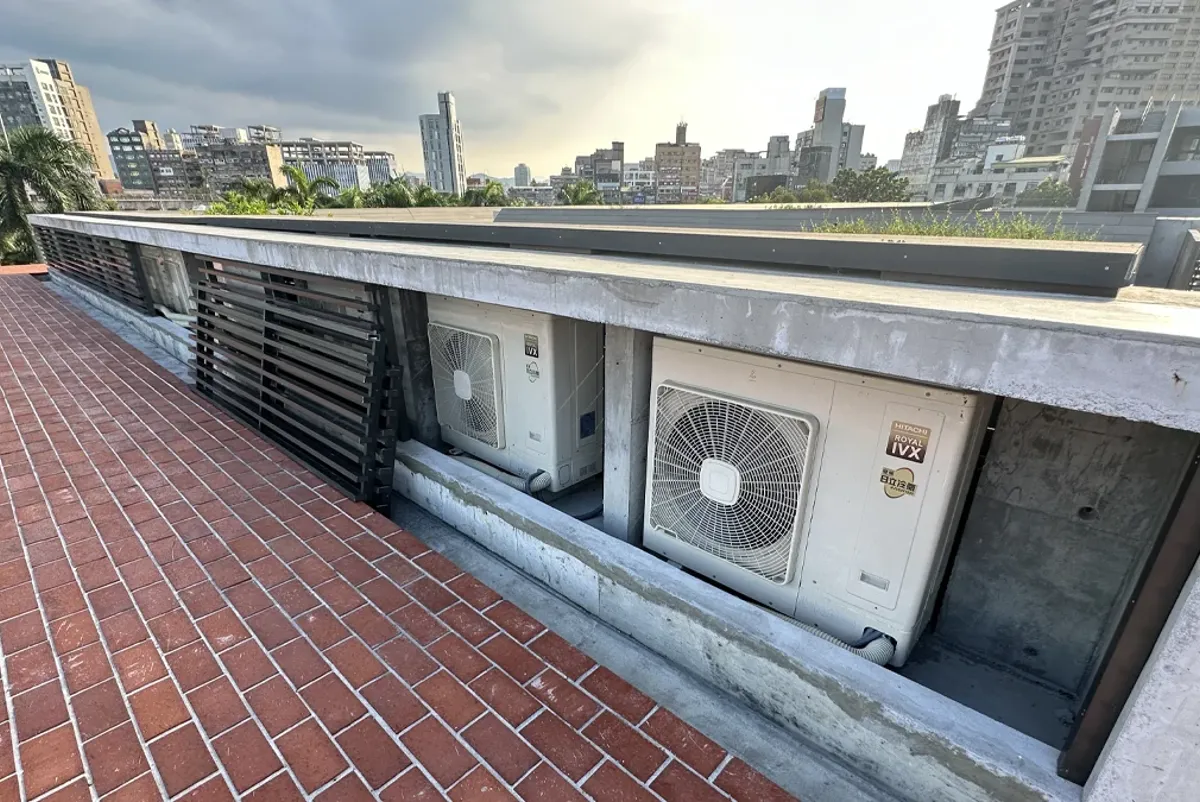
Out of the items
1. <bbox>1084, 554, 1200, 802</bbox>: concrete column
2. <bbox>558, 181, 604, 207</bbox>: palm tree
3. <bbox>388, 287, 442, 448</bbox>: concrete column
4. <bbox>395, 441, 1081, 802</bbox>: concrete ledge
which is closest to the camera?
<bbox>1084, 554, 1200, 802</bbox>: concrete column

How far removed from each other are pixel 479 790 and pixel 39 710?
163 centimetres

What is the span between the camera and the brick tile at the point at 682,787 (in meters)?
1.62

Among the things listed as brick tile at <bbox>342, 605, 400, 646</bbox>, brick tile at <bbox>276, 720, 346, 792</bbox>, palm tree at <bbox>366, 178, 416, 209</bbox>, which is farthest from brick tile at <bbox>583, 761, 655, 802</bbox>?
palm tree at <bbox>366, 178, 416, 209</bbox>

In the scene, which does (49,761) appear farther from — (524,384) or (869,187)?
(869,187)

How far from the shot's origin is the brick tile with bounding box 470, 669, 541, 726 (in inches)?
74.4

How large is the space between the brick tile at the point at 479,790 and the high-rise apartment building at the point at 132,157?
13113cm

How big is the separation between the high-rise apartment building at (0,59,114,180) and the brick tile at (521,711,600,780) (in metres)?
99.4

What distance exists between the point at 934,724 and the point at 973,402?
38.9 inches

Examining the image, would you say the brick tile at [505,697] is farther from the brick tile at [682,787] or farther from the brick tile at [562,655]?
the brick tile at [682,787]

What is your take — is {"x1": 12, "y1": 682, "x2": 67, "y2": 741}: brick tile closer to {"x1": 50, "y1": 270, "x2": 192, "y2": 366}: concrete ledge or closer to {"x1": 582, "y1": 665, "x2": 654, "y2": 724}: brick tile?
{"x1": 582, "y1": 665, "x2": 654, "y2": 724}: brick tile

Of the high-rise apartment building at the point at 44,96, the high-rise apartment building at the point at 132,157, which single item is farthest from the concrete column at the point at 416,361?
the high-rise apartment building at the point at 132,157

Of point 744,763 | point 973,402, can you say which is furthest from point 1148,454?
point 744,763

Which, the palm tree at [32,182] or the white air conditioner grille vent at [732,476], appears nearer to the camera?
the white air conditioner grille vent at [732,476]

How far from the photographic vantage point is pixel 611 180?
94375mm
